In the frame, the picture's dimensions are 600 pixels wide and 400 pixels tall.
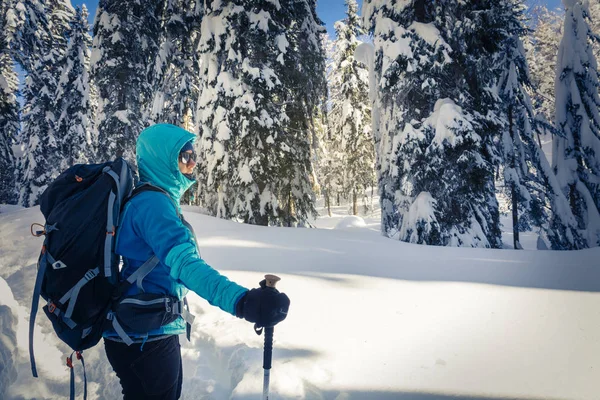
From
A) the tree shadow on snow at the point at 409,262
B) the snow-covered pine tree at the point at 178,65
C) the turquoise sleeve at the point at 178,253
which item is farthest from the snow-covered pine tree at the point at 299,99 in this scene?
the turquoise sleeve at the point at 178,253

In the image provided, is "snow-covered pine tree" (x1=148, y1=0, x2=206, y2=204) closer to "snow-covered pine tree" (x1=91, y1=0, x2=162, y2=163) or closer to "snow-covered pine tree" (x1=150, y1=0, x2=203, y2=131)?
"snow-covered pine tree" (x1=150, y1=0, x2=203, y2=131)

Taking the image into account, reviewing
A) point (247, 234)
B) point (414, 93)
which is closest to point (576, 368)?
point (247, 234)

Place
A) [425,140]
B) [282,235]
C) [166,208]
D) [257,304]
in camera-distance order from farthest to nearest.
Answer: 1. [425,140]
2. [282,235]
3. [166,208]
4. [257,304]

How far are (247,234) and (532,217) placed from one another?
943cm

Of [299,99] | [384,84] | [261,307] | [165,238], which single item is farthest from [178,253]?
[299,99]

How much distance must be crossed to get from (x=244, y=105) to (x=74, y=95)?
72.0ft

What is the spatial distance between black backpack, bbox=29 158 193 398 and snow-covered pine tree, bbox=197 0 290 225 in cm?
749

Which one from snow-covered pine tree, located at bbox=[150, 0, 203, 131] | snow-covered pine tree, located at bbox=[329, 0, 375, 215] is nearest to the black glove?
snow-covered pine tree, located at bbox=[150, 0, 203, 131]

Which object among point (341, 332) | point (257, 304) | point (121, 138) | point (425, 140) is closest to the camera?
point (257, 304)

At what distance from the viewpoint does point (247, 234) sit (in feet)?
24.3

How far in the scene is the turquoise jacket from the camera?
1.49 m

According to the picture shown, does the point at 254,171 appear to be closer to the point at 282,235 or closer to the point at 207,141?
the point at 207,141

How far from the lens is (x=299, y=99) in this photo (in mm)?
10500

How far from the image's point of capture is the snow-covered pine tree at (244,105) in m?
9.20
